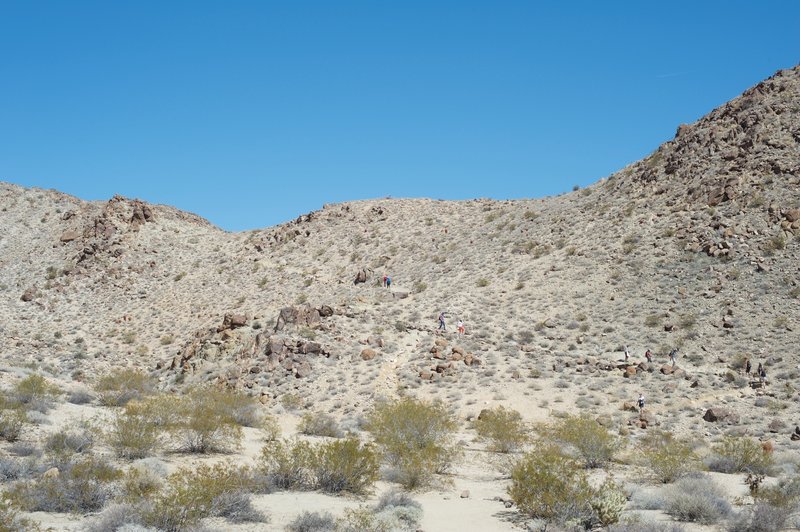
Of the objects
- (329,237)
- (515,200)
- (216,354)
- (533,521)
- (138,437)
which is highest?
(515,200)

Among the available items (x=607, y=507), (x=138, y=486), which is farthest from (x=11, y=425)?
(x=607, y=507)

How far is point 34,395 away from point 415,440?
1230 centimetres

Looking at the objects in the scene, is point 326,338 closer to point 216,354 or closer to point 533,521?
point 216,354

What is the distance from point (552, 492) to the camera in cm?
1191

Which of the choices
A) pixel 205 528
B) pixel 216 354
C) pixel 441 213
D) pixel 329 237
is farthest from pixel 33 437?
pixel 441 213

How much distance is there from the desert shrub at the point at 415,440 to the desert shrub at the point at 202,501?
3.99 m

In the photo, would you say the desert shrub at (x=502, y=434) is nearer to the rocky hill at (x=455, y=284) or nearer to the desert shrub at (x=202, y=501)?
the rocky hill at (x=455, y=284)

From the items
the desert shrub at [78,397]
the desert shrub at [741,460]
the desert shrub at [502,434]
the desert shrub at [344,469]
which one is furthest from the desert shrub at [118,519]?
the desert shrub at [78,397]

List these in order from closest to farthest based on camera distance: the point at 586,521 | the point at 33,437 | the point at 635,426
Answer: the point at 586,521
the point at 33,437
the point at 635,426

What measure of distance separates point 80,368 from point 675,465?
104ft

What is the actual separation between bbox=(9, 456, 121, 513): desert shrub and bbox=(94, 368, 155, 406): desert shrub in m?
12.8

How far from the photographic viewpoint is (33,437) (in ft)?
55.4

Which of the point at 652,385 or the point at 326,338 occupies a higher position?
the point at 326,338

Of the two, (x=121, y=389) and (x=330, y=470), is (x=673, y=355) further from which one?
(x=121, y=389)
